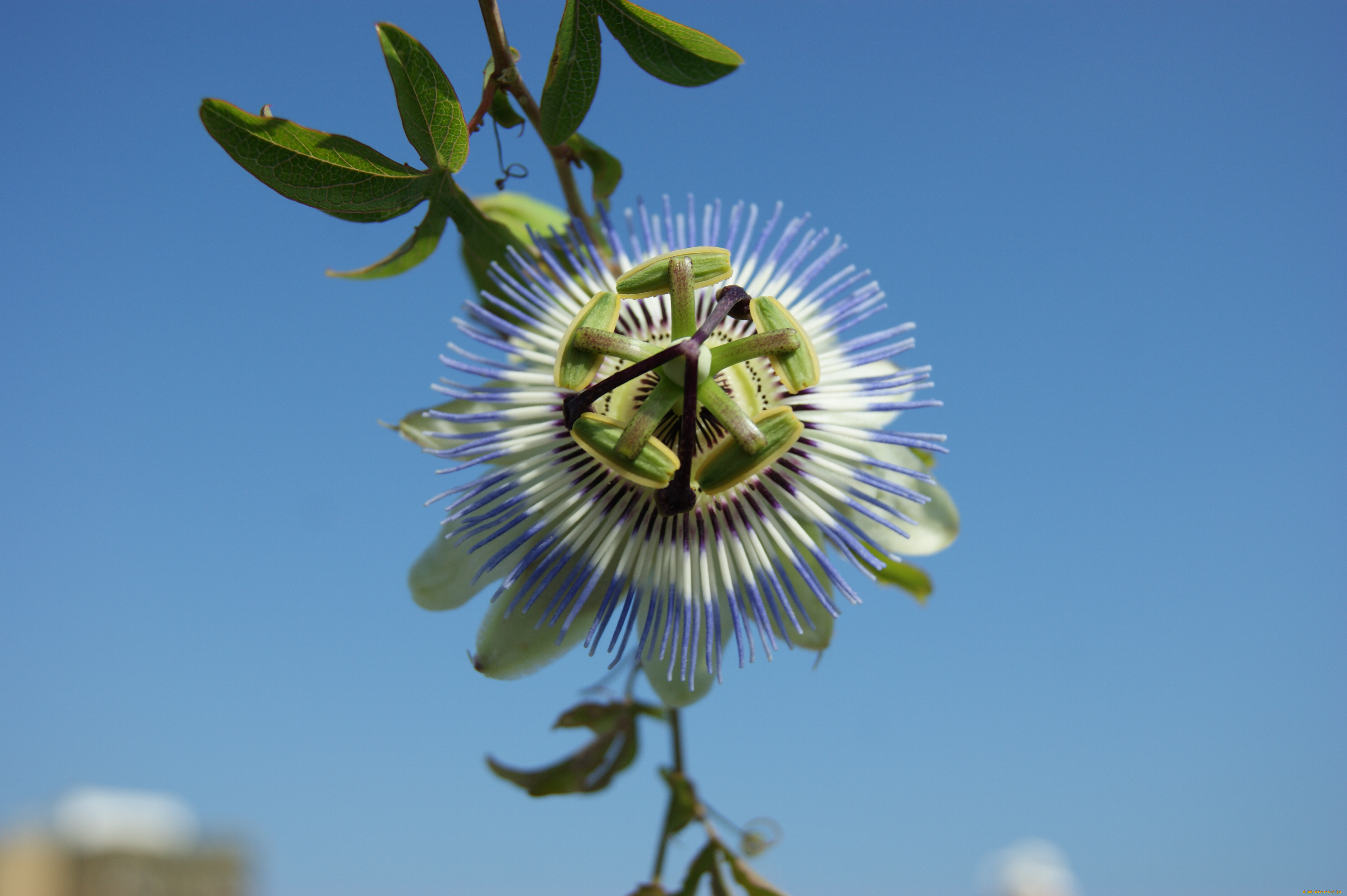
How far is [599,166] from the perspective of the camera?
4.56 feet

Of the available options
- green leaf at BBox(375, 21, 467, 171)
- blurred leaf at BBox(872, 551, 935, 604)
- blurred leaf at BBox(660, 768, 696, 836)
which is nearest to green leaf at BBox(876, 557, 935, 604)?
blurred leaf at BBox(872, 551, 935, 604)

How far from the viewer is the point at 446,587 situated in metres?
1.39

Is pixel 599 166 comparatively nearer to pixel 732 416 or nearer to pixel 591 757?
pixel 732 416

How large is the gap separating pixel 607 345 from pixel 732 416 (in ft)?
0.61

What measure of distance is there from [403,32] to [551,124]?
232 mm

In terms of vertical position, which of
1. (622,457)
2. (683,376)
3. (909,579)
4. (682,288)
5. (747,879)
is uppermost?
(682,288)

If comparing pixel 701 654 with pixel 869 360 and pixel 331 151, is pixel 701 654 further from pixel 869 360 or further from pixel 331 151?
pixel 331 151

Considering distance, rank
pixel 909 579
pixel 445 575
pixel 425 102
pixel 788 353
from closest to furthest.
Answer: pixel 425 102, pixel 788 353, pixel 445 575, pixel 909 579

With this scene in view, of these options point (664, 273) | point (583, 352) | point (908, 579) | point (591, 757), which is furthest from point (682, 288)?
point (591, 757)

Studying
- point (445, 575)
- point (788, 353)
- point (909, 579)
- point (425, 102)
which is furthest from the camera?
point (909, 579)

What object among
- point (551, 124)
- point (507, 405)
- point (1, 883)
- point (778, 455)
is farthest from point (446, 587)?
point (1, 883)

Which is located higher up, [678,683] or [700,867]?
[678,683]

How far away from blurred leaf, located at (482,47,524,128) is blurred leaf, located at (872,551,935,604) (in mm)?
839

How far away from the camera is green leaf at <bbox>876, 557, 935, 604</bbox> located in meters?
1.53
